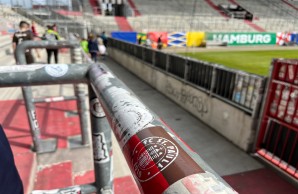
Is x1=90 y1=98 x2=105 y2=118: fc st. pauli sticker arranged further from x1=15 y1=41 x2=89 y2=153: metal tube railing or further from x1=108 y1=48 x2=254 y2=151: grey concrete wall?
x1=108 y1=48 x2=254 y2=151: grey concrete wall

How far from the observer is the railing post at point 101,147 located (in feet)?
4.56

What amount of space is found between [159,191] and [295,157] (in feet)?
14.0

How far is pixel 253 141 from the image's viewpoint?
15.3 ft

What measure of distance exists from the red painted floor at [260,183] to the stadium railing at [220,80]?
45.7 inches

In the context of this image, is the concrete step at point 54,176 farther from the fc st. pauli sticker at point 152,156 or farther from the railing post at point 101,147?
the fc st. pauli sticker at point 152,156

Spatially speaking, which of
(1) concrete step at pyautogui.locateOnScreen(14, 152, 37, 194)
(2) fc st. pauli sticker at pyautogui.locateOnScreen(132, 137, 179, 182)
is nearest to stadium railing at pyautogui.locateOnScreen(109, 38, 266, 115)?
(1) concrete step at pyautogui.locateOnScreen(14, 152, 37, 194)

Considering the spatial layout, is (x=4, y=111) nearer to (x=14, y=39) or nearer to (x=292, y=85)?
(x=14, y=39)

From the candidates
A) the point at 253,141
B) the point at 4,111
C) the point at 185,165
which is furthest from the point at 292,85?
the point at 4,111

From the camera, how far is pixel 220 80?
5.60 meters

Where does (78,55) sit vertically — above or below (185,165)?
below

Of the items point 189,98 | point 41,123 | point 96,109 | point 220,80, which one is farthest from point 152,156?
point 189,98

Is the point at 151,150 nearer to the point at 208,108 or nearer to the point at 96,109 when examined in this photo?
the point at 96,109

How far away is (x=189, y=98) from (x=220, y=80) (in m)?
1.43

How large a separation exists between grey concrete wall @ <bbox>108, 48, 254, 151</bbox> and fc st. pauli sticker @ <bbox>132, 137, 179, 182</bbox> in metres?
4.44
